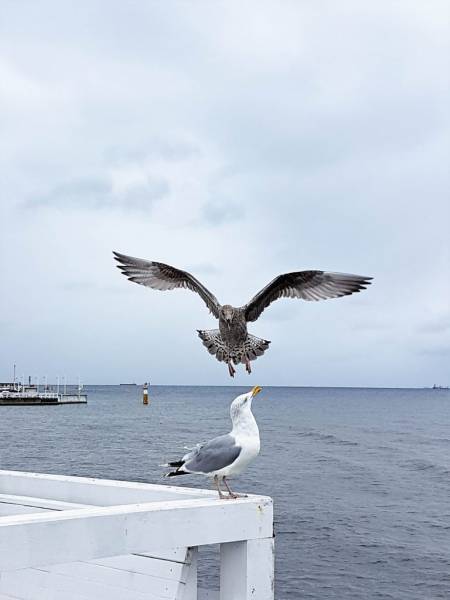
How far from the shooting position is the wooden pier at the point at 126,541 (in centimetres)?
305

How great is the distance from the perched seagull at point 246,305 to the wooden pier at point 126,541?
2.29 ft

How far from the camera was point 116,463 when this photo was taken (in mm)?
40844

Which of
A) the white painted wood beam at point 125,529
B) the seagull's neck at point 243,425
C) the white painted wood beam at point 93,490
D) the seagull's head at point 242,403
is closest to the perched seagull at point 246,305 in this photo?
the seagull's head at point 242,403

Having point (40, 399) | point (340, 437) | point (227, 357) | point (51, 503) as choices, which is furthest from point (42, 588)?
point (40, 399)

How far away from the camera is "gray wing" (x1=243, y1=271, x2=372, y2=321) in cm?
429

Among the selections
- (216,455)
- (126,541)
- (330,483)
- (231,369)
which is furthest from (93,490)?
(330,483)

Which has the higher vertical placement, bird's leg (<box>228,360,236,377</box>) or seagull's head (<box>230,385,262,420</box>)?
bird's leg (<box>228,360,236,377</box>)

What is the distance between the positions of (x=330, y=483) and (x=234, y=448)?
105 ft

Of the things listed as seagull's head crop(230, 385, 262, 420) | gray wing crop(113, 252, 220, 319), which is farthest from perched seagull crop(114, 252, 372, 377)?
seagull's head crop(230, 385, 262, 420)

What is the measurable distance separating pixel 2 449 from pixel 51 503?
162 ft

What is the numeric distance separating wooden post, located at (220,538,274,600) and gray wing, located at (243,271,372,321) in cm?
120

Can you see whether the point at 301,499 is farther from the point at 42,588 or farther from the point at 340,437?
the point at 340,437

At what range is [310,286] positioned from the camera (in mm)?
4566

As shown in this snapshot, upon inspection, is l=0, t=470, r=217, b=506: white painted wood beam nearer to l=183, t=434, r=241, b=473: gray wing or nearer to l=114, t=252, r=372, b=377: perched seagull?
l=183, t=434, r=241, b=473: gray wing
